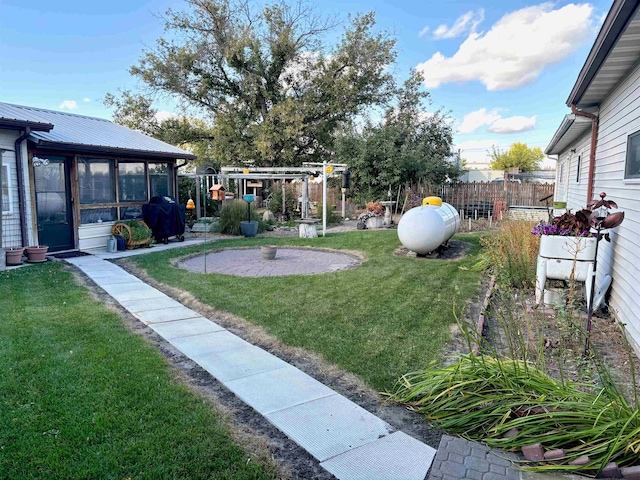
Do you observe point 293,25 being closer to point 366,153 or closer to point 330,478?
point 366,153

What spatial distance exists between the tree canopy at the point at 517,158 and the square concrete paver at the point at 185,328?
1865 inches

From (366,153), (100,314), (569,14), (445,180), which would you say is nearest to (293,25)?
(366,153)

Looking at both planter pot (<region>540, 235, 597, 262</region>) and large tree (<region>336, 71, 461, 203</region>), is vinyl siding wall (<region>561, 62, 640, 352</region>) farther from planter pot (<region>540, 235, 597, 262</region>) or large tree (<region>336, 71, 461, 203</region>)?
large tree (<region>336, 71, 461, 203</region>)

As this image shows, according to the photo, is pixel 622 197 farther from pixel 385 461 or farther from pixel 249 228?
pixel 249 228

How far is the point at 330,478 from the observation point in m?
2.40

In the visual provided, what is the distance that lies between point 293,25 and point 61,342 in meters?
21.9

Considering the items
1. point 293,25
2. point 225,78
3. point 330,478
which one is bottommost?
point 330,478

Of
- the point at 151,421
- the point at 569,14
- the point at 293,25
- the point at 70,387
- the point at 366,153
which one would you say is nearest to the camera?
the point at 151,421

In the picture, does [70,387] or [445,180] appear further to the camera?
[445,180]

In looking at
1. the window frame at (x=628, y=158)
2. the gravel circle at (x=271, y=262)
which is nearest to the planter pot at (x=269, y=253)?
the gravel circle at (x=271, y=262)

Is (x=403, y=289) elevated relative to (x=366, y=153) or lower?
lower

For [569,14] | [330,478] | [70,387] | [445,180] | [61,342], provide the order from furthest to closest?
[445,180] → [569,14] → [61,342] → [70,387] → [330,478]

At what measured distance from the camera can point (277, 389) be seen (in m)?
3.48

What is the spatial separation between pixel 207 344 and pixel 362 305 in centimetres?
220
